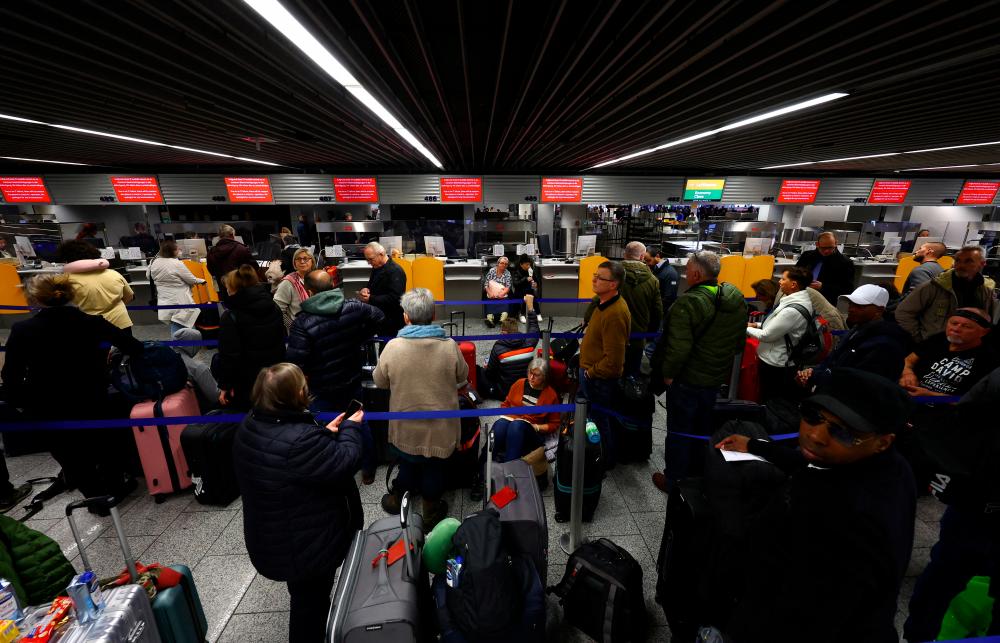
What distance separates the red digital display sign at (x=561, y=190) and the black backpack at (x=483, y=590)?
10.8m

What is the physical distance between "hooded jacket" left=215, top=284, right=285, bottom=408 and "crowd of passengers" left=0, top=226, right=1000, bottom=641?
0.04ft

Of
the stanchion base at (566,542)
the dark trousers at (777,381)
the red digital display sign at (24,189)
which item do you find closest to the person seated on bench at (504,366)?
the stanchion base at (566,542)

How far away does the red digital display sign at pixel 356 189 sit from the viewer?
36.0 ft

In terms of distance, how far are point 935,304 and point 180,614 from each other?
5.79 m

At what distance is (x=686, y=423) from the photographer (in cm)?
305

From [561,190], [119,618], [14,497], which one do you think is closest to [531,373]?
[119,618]

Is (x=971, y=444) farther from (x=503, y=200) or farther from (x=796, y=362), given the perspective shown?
(x=503, y=200)

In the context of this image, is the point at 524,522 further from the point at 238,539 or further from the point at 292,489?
the point at 238,539

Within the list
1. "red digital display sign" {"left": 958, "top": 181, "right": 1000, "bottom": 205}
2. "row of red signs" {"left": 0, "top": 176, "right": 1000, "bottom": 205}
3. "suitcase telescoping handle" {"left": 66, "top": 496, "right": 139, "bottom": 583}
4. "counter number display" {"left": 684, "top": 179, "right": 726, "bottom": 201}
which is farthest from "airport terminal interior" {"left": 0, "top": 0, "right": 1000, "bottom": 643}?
"red digital display sign" {"left": 958, "top": 181, "right": 1000, "bottom": 205}

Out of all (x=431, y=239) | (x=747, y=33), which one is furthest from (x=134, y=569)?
(x=431, y=239)

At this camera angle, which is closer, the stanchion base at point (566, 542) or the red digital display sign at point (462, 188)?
the stanchion base at point (566, 542)

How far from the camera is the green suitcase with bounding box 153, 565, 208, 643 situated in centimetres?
171

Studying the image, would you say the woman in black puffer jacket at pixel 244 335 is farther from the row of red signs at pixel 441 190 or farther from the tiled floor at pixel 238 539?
the row of red signs at pixel 441 190

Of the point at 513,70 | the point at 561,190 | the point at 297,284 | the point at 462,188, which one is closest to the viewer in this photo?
the point at 513,70
